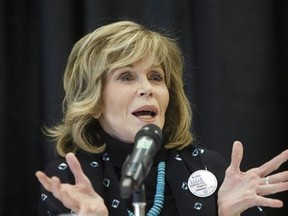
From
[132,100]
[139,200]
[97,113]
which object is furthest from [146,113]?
[139,200]

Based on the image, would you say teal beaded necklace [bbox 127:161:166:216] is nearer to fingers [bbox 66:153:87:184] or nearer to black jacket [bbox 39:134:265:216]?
black jacket [bbox 39:134:265:216]

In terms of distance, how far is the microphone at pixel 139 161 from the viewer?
2.75 ft

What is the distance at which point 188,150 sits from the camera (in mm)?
1608

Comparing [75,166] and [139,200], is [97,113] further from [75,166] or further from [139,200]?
[139,200]

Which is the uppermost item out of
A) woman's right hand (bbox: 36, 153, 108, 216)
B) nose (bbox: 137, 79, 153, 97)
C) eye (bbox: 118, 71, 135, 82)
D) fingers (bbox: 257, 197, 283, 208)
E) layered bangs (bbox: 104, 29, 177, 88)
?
layered bangs (bbox: 104, 29, 177, 88)

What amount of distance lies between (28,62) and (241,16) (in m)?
0.87

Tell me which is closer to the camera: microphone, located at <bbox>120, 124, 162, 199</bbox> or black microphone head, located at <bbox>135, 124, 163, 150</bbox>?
microphone, located at <bbox>120, 124, 162, 199</bbox>

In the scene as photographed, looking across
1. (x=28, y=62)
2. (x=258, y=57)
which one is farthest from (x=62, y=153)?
(x=258, y=57)

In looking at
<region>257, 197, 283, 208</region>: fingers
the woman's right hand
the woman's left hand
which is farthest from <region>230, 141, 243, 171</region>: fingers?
the woman's right hand

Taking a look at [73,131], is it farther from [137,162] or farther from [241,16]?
[241,16]

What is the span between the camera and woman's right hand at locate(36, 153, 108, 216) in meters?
1.16

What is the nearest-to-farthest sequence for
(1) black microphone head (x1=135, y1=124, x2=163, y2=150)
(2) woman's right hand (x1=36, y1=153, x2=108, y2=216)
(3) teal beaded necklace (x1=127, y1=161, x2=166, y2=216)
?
(1) black microphone head (x1=135, y1=124, x2=163, y2=150), (2) woman's right hand (x1=36, y1=153, x2=108, y2=216), (3) teal beaded necklace (x1=127, y1=161, x2=166, y2=216)

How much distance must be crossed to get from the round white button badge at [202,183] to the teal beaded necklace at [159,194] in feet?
0.26

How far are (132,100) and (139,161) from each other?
0.62 m
